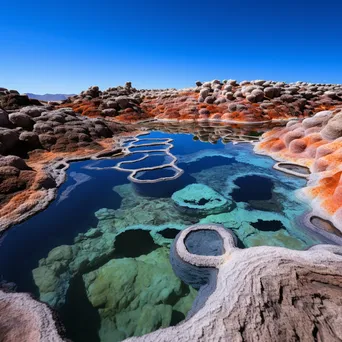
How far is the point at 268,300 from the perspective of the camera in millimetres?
5852

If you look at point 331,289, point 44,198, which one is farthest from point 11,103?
point 331,289

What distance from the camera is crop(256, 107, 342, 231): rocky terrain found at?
10828mm

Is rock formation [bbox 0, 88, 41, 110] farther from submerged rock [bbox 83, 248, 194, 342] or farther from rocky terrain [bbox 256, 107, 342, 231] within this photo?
submerged rock [bbox 83, 248, 194, 342]

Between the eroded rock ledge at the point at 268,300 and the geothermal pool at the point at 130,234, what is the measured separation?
127 cm

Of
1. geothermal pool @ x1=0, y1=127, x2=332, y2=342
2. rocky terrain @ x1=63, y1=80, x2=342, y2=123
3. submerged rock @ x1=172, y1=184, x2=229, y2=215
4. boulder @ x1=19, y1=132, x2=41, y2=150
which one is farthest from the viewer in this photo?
→ rocky terrain @ x1=63, y1=80, x2=342, y2=123

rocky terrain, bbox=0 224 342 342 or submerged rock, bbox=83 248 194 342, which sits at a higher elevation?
rocky terrain, bbox=0 224 342 342

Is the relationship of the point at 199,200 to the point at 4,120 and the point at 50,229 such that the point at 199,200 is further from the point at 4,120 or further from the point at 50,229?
the point at 4,120

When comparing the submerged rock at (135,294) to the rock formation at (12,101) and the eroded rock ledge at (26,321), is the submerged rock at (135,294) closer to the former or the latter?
the eroded rock ledge at (26,321)

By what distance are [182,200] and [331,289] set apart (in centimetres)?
806

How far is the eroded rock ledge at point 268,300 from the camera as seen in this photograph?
525cm

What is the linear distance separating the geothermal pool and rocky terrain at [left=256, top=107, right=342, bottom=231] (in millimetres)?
1070

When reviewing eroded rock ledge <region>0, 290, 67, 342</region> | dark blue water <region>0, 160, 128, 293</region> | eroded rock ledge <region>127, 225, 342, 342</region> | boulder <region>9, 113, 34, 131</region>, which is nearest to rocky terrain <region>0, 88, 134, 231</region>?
boulder <region>9, 113, 34, 131</region>

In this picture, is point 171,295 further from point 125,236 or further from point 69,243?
point 69,243

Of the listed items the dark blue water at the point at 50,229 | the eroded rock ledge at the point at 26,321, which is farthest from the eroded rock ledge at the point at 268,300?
the dark blue water at the point at 50,229
